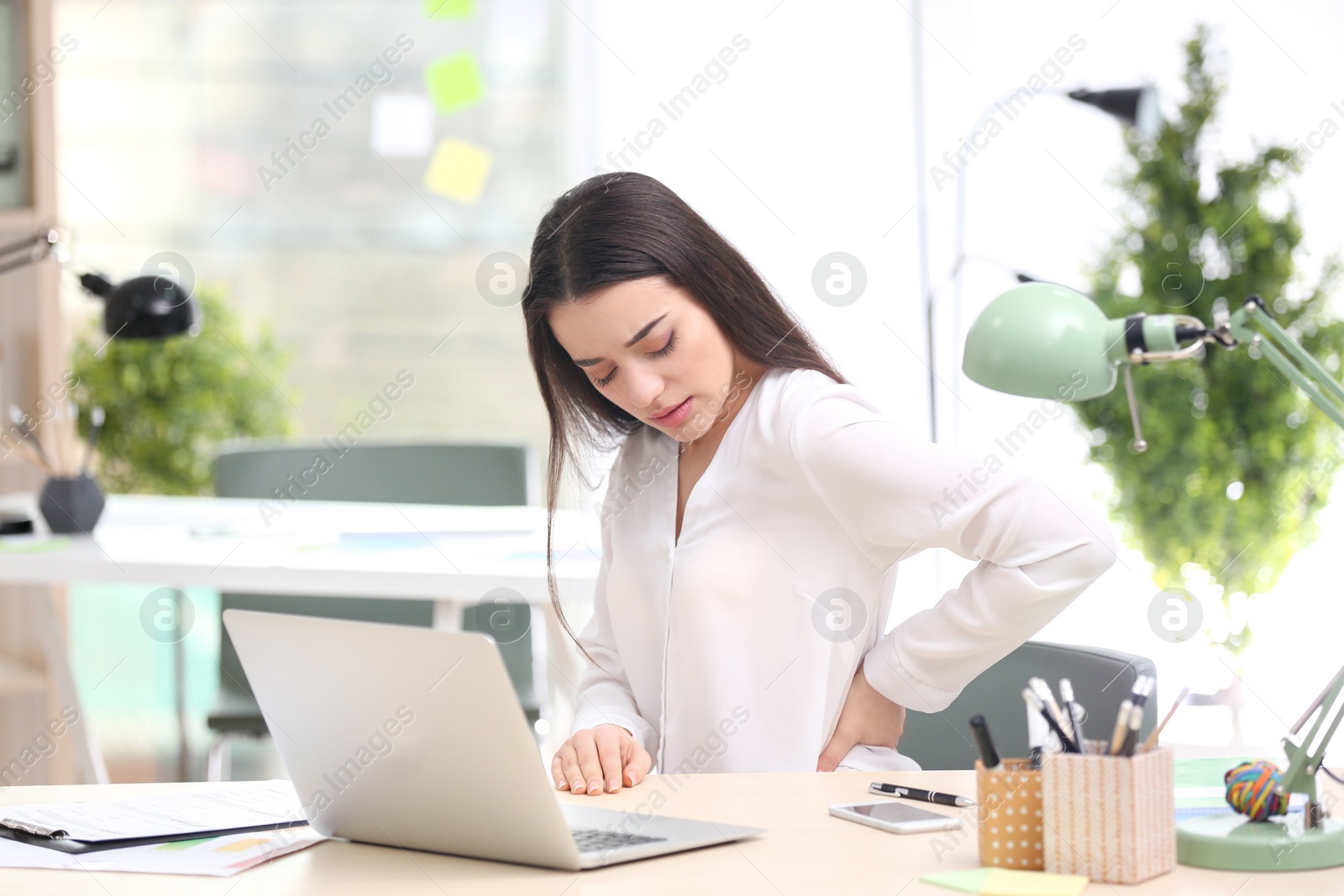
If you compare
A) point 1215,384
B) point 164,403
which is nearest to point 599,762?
point 1215,384

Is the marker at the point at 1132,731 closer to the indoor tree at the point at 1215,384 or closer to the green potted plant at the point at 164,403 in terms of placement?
the indoor tree at the point at 1215,384

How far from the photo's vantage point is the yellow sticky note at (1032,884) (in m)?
0.81

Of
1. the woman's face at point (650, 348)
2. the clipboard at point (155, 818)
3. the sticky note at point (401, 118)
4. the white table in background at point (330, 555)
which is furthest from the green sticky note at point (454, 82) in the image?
the clipboard at point (155, 818)

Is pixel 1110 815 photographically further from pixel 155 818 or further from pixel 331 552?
pixel 331 552

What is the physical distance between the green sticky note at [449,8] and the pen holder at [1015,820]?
390 centimetres

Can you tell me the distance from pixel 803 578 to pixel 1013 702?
260mm

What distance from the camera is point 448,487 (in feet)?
9.77

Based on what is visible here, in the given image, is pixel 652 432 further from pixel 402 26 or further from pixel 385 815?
pixel 402 26

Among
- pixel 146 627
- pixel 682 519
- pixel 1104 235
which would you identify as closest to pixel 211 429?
pixel 146 627

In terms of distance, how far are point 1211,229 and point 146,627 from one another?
3173 mm

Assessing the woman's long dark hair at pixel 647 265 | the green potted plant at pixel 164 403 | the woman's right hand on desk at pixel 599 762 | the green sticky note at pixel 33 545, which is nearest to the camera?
the woman's right hand on desk at pixel 599 762

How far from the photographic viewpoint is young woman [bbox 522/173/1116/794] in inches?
49.8

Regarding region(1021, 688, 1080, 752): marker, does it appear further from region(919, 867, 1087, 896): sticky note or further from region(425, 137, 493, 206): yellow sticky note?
region(425, 137, 493, 206): yellow sticky note

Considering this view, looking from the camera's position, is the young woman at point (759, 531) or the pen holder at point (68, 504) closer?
the young woman at point (759, 531)
